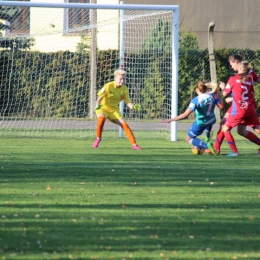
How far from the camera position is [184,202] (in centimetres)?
824

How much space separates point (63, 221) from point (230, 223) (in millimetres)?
1383

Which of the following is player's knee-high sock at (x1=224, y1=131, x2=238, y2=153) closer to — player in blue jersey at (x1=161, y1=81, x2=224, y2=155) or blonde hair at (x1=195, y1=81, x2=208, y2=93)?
player in blue jersey at (x1=161, y1=81, x2=224, y2=155)

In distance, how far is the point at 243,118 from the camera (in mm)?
14070

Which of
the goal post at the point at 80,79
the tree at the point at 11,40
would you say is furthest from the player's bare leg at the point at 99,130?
the tree at the point at 11,40

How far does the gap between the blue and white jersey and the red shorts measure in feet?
1.22

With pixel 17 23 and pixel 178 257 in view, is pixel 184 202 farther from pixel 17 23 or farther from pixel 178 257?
pixel 17 23

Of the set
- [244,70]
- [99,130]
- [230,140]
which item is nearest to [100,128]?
[99,130]

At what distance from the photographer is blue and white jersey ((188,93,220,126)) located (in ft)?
47.0

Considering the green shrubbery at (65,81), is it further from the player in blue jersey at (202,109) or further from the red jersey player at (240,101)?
the red jersey player at (240,101)

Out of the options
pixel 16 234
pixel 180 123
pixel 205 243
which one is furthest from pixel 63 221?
pixel 180 123

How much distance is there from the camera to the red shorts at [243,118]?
551 inches

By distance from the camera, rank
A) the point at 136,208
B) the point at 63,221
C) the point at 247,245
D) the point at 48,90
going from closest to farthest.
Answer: the point at 247,245, the point at 63,221, the point at 136,208, the point at 48,90

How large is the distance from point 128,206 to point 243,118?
6.51m

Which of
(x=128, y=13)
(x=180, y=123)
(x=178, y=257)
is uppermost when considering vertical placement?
(x=128, y=13)
